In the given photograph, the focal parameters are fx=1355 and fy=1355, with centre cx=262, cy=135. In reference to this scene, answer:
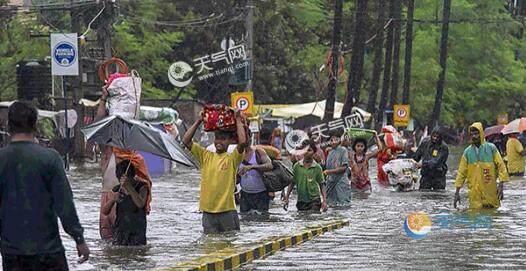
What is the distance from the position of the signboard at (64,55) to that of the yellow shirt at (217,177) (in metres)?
19.4

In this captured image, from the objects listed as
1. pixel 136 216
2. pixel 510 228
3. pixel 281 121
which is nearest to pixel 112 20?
pixel 281 121

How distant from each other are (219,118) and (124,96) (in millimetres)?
1220

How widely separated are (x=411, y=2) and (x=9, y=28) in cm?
1736

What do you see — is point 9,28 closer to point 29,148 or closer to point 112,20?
point 112,20

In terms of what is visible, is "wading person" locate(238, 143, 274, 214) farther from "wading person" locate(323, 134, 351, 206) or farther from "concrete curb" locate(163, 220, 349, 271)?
"wading person" locate(323, 134, 351, 206)

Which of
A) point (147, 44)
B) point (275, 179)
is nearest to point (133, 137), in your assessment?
point (275, 179)

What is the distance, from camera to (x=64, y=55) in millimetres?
35062

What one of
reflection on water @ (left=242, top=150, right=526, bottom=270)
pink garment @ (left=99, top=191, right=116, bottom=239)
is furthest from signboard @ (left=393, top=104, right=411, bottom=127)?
pink garment @ (left=99, top=191, right=116, bottom=239)

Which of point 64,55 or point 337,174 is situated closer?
point 337,174

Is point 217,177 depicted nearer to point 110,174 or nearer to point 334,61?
point 110,174

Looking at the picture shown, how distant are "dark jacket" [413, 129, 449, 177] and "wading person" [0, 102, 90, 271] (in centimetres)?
2096

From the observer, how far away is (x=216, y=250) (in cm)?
1412

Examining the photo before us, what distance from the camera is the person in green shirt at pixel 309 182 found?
21547 mm

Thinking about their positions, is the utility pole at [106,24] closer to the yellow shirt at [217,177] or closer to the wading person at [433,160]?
the wading person at [433,160]
